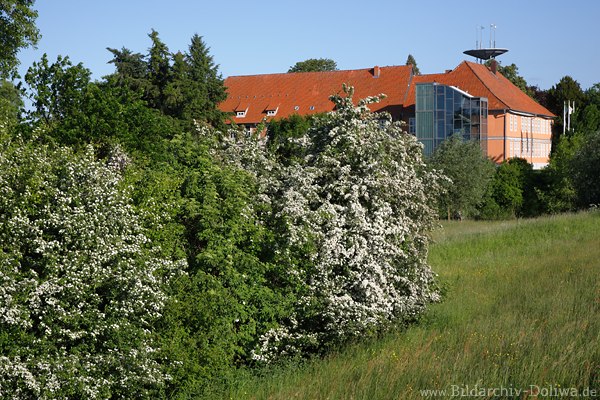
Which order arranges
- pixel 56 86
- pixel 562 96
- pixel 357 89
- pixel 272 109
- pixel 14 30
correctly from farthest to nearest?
pixel 562 96, pixel 272 109, pixel 357 89, pixel 14 30, pixel 56 86

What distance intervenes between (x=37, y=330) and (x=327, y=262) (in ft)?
13.9

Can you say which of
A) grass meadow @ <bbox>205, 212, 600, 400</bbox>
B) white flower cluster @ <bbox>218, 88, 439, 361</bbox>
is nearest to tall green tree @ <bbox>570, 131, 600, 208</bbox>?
grass meadow @ <bbox>205, 212, 600, 400</bbox>

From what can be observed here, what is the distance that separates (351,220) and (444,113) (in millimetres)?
57715

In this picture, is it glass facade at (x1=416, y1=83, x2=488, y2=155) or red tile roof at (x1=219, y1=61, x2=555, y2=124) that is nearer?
glass facade at (x1=416, y1=83, x2=488, y2=155)

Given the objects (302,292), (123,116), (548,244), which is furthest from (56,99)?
(548,244)

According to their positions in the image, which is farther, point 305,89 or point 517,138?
point 305,89

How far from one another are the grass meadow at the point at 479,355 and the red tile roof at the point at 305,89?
62.9 m

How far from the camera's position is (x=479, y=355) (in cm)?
981

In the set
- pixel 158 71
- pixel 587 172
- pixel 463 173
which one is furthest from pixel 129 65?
pixel 587 172

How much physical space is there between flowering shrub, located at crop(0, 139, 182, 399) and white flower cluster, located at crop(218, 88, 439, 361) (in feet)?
7.72

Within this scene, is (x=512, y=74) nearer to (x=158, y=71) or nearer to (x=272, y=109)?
(x=272, y=109)

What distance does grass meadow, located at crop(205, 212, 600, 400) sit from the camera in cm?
873

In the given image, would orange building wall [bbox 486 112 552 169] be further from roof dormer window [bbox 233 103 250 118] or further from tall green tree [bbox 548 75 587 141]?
roof dormer window [bbox 233 103 250 118]

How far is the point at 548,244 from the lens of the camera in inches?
937
